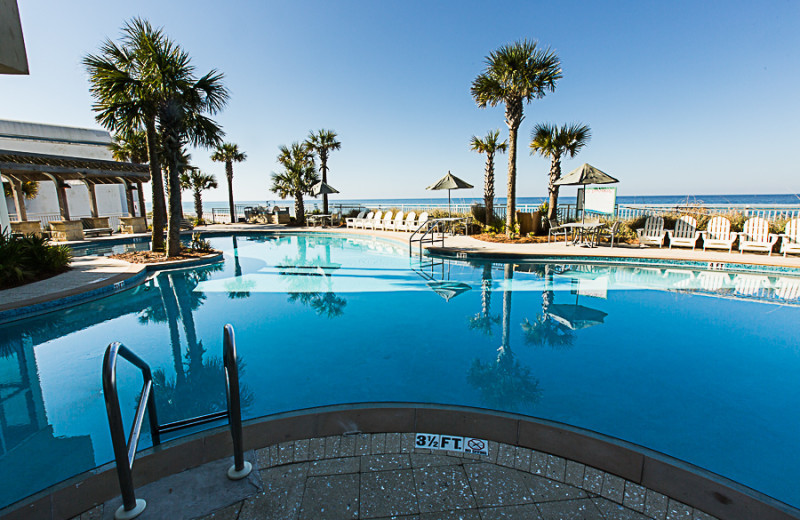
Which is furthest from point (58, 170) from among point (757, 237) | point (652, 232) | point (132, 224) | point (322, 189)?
point (757, 237)

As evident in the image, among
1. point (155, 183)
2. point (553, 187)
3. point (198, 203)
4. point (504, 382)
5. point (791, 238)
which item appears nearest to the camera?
point (504, 382)

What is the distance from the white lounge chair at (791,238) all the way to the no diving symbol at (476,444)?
1131 centimetres

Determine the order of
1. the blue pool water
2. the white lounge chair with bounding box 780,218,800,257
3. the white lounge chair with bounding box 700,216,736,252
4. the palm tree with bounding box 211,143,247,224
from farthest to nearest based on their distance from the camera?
the palm tree with bounding box 211,143,247,224 < the white lounge chair with bounding box 700,216,736,252 < the white lounge chair with bounding box 780,218,800,257 < the blue pool water

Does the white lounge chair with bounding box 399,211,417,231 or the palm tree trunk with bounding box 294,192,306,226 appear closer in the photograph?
the white lounge chair with bounding box 399,211,417,231

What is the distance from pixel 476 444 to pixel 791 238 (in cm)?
1169

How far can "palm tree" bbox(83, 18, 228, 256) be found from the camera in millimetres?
7934

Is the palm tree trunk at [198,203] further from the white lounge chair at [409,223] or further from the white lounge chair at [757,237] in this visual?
the white lounge chair at [757,237]

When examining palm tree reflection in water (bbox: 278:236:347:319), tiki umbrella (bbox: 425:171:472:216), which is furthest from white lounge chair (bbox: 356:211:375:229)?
palm tree reflection in water (bbox: 278:236:347:319)

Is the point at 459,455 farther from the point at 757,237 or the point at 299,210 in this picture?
the point at 299,210

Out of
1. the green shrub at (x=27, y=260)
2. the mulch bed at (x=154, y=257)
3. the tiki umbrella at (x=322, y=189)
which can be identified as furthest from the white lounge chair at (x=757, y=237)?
the green shrub at (x=27, y=260)

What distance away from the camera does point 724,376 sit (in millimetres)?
3674

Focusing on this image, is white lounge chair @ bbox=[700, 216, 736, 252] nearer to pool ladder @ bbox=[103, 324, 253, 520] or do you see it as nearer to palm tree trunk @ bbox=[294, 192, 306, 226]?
pool ladder @ bbox=[103, 324, 253, 520]

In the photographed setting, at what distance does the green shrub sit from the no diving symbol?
9225mm

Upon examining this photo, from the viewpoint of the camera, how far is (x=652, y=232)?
11188 mm
